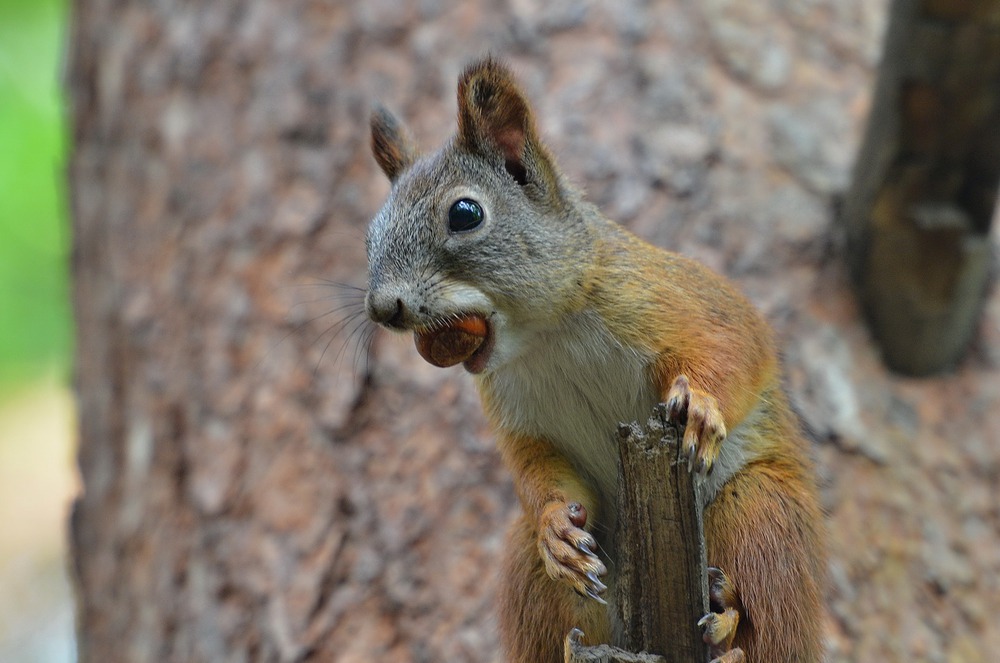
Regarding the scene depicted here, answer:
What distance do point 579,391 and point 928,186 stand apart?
66.0 inches

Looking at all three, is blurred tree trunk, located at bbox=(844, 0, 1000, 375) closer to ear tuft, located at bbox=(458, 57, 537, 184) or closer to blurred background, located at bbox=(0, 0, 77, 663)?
ear tuft, located at bbox=(458, 57, 537, 184)

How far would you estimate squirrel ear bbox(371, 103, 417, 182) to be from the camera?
2684mm

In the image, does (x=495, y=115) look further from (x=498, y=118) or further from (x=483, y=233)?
(x=483, y=233)

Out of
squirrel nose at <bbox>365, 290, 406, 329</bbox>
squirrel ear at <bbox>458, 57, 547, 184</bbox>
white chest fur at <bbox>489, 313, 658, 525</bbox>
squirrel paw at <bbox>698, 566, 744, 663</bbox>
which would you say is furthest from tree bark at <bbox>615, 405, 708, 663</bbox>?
squirrel ear at <bbox>458, 57, 547, 184</bbox>

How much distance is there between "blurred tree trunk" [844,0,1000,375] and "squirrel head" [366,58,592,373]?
1.41 meters

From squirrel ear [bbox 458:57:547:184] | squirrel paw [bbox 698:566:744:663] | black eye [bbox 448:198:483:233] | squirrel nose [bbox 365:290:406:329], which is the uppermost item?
squirrel ear [bbox 458:57:547:184]

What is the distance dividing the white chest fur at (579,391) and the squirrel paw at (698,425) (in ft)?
0.89

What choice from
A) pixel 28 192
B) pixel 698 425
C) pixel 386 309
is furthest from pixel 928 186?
pixel 28 192

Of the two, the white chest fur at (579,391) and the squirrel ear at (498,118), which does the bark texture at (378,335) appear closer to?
the white chest fur at (579,391)

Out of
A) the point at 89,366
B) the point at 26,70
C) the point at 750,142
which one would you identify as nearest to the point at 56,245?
the point at 26,70

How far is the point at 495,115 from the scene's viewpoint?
2.41 metres

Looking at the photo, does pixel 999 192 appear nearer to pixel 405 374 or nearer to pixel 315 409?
pixel 405 374

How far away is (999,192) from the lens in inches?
136

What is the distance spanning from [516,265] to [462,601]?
4.06 feet
